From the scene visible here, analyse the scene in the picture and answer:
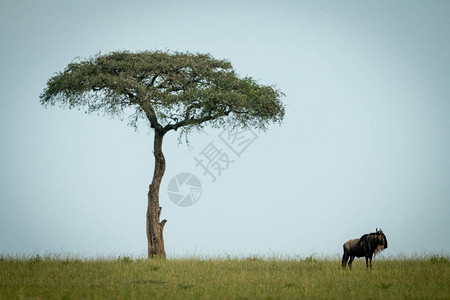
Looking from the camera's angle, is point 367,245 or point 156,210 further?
point 156,210

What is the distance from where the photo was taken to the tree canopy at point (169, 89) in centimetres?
2894

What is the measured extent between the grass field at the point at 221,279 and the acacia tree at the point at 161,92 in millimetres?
5909

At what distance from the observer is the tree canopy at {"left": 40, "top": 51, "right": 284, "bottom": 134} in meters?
28.9

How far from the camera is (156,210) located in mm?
30031

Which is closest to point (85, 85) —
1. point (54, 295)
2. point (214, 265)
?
point (214, 265)

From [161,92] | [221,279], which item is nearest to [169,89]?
[161,92]

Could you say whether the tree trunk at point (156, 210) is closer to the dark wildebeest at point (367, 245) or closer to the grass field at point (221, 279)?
the grass field at point (221, 279)

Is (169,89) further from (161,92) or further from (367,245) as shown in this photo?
(367,245)

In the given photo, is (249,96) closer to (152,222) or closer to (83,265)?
(152,222)

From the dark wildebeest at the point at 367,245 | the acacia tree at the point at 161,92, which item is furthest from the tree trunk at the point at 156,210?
the dark wildebeest at the point at 367,245

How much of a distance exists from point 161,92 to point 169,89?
79 centimetres

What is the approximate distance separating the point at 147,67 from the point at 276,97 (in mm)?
7660

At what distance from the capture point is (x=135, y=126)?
30203 millimetres

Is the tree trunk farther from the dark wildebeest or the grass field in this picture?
the dark wildebeest
